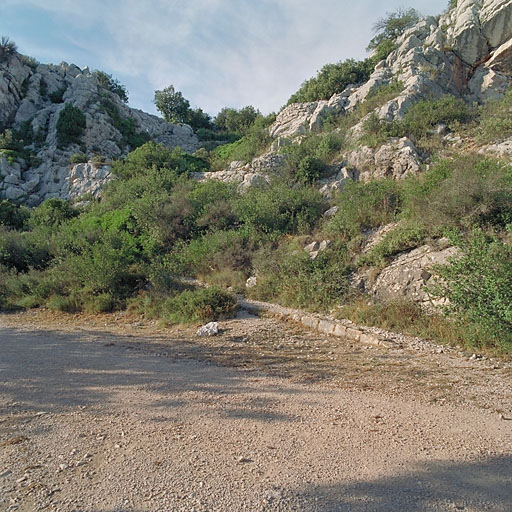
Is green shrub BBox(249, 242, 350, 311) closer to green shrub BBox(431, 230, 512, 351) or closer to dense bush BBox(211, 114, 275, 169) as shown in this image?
green shrub BBox(431, 230, 512, 351)

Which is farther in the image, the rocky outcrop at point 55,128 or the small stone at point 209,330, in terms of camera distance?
the rocky outcrop at point 55,128

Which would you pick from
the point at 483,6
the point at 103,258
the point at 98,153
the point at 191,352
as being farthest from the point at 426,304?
the point at 98,153

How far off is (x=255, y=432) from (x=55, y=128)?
29646 millimetres

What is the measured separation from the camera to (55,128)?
1047 inches

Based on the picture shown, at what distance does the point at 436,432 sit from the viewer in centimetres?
317

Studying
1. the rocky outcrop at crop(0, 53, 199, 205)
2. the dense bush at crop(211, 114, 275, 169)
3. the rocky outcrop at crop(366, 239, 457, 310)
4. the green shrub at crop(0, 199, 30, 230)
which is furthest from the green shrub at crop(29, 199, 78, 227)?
→ the rocky outcrop at crop(366, 239, 457, 310)

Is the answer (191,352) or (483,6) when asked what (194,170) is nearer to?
(191,352)

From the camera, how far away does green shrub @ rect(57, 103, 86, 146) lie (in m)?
25.6

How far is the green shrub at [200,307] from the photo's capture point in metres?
8.14

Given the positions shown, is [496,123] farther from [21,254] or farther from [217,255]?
[21,254]

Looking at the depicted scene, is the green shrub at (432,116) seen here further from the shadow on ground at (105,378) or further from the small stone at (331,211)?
the shadow on ground at (105,378)

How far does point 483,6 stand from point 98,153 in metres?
25.7

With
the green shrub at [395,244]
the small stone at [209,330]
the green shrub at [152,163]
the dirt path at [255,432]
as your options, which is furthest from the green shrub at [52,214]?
the green shrub at [395,244]

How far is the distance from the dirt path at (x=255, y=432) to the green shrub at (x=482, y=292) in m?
0.55
